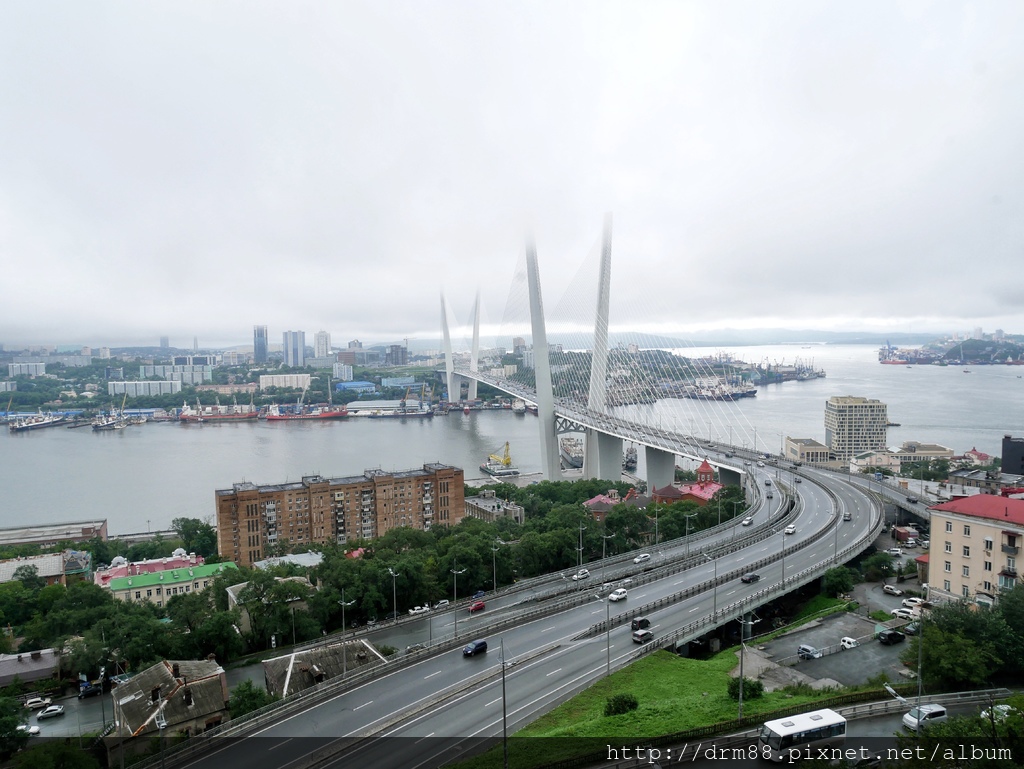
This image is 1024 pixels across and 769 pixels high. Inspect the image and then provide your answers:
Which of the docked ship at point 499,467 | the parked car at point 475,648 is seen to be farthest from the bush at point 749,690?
the docked ship at point 499,467

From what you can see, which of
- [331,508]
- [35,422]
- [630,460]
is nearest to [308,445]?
[630,460]

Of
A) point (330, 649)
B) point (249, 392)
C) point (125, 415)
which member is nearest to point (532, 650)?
point (330, 649)

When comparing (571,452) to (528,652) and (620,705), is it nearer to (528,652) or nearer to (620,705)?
(528,652)

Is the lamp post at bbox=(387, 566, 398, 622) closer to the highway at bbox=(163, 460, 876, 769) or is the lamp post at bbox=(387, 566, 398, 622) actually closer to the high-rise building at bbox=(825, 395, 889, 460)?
the highway at bbox=(163, 460, 876, 769)

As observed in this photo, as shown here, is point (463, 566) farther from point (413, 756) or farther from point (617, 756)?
point (617, 756)

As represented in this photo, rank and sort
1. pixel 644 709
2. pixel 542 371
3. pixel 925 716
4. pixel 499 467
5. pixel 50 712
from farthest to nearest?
pixel 499 467
pixel 542 371
pixel 50 712
pixel 644 709
pixel 925 716

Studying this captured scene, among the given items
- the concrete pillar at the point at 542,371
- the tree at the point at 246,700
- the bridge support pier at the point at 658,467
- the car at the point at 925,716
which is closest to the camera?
the car at the point at 925,716

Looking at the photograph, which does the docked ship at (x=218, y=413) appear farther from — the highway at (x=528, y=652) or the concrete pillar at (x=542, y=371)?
the highway at (x=528, y=652)

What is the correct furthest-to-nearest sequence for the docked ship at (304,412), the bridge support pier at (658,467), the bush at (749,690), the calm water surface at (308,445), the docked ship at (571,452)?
the docked ship at (304,412) → the docked ship at (571,452) → the calm water surface at (308,445) → the bridge support pier at (658,467) → the bush at (749,690)
